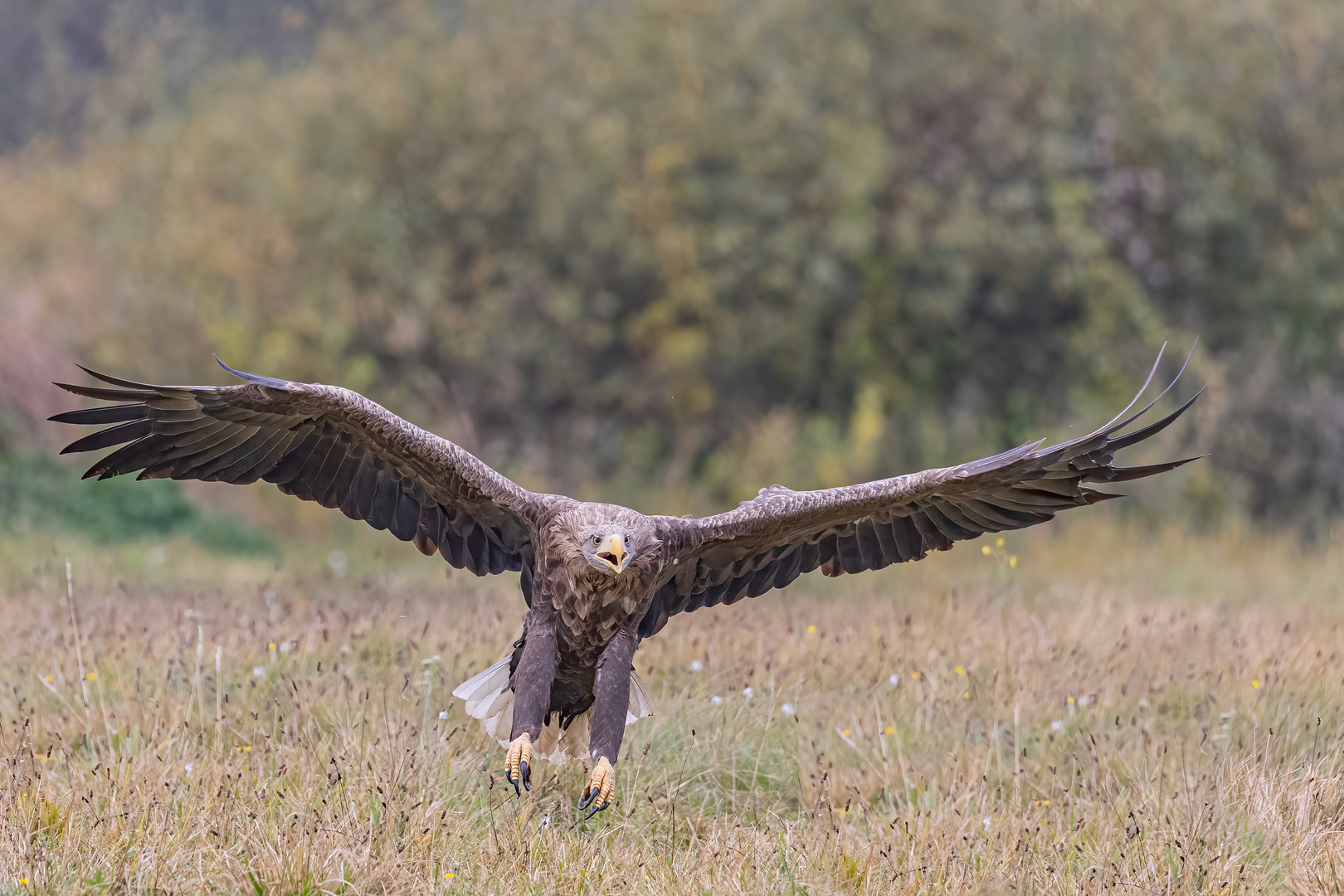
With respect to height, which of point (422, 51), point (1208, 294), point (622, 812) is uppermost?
point (422, 51)

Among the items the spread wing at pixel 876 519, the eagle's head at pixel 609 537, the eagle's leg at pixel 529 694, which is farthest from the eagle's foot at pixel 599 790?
the spread wing at pixel 876 519

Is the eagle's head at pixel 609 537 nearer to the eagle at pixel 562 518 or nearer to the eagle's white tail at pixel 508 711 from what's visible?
the eagle at pixel 562 518

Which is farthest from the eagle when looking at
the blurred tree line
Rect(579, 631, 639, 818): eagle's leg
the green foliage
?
the blurred tree line

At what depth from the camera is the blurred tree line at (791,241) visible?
→ 568 inches

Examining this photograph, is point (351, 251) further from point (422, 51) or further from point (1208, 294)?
point (1208, 294)

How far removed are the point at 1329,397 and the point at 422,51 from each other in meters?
10.6

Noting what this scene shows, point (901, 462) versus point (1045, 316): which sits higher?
point (1045, 316)

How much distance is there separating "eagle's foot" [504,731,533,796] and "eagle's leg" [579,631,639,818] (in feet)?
0.79

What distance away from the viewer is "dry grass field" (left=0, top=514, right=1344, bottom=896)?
15.5 feet

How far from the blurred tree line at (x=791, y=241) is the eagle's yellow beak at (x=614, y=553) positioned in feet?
29.2

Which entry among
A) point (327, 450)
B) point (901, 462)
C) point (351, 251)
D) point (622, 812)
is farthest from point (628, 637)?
point (351, 251)

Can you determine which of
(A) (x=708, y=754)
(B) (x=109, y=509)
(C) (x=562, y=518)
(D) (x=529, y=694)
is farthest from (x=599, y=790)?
(B) (x=109, y=509)

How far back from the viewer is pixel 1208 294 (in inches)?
593

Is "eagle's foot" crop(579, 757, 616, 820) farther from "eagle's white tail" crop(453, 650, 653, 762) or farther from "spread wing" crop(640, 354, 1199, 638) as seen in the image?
"spread wing" crop(640, 354, 1199, 638)
